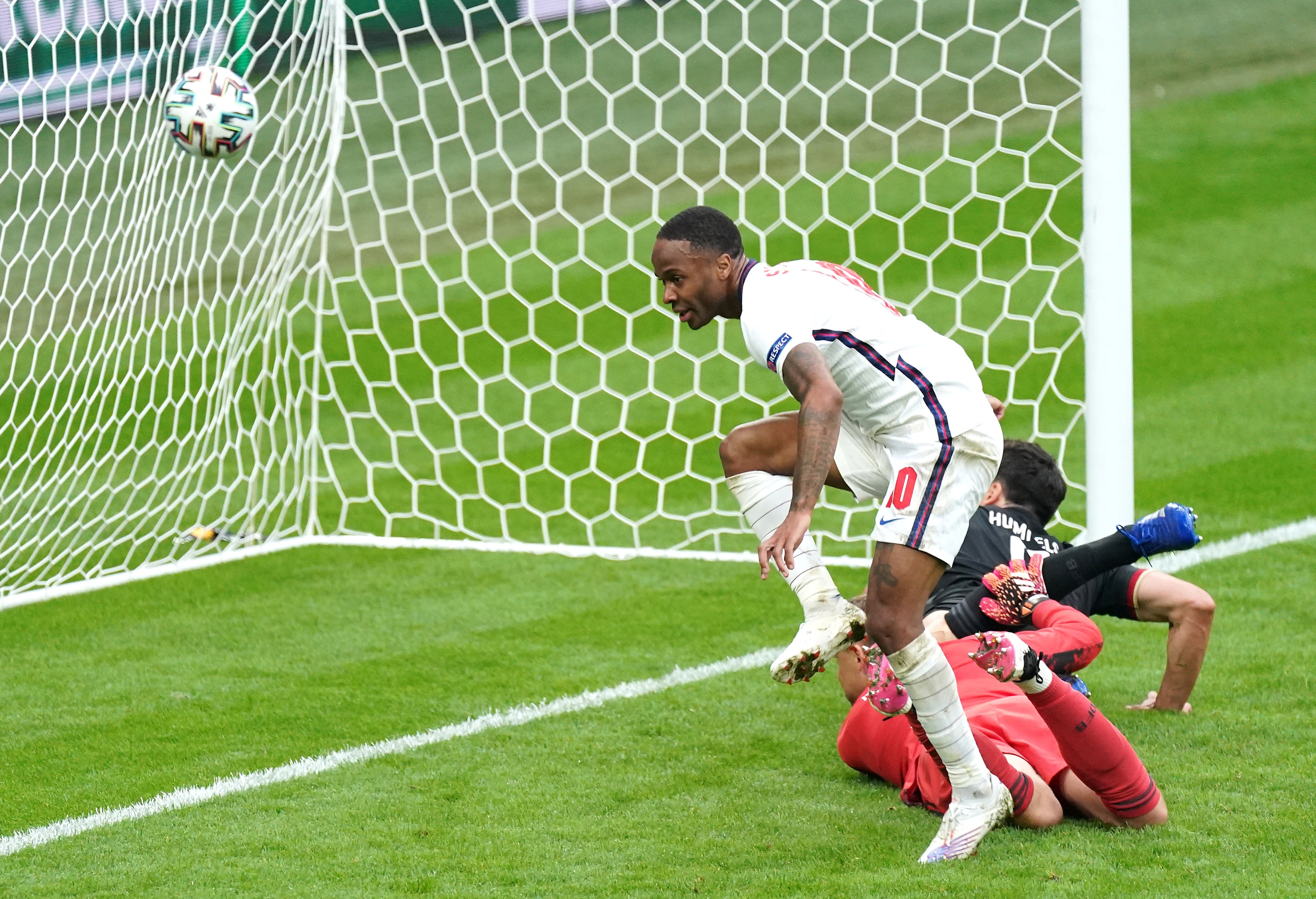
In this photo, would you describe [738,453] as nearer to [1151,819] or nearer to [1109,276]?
[1151,819]

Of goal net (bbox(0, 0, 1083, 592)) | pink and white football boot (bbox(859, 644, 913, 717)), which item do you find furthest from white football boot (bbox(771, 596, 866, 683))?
goal net (bbox(0, 0, 1083, 592))

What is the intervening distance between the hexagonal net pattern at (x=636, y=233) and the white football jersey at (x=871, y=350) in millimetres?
3054

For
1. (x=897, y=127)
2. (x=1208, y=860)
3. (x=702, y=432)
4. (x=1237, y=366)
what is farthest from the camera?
(x=897, y=127)

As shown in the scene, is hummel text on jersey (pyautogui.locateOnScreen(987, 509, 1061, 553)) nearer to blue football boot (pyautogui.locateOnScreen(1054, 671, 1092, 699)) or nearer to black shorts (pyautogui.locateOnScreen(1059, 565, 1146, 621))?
black shorts (pyautogui.locateOnScreen(1059, 565, 1146, 621))

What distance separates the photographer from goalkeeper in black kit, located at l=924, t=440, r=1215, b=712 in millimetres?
4422

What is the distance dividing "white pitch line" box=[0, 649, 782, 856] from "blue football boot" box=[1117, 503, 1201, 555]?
6.04 feet

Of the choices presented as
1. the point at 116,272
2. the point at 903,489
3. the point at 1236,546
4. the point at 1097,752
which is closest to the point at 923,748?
the point at 1097,752

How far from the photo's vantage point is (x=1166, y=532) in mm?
3592

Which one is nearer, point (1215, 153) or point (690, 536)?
point (690, 536)

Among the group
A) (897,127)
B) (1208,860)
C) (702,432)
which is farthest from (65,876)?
(897,127)

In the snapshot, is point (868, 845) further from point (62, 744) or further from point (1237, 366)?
point (1237, 366)

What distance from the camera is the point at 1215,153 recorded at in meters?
13.7

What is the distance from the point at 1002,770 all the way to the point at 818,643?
522mm

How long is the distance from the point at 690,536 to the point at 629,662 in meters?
1.82
